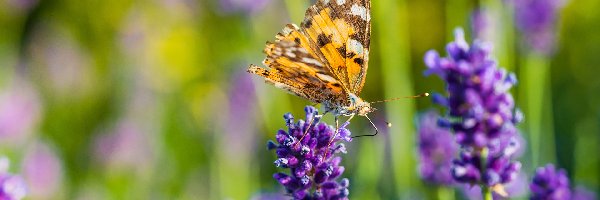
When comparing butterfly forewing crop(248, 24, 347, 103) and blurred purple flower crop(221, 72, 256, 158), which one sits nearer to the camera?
butterfly forewing crop(248, 24, 347, 103)

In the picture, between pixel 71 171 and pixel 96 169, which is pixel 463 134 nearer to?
pixel 96 169

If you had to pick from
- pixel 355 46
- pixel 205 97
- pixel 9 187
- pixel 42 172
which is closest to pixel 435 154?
pixel 355 46

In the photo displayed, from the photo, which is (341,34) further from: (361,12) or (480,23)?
(480,23)

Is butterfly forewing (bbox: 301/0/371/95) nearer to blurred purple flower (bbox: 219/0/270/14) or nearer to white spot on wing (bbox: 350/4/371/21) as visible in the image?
white spot on wing (bbox: 350/4/371/21)

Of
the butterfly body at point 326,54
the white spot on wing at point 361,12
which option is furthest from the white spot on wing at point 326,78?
the white spot on wing at point 361,12

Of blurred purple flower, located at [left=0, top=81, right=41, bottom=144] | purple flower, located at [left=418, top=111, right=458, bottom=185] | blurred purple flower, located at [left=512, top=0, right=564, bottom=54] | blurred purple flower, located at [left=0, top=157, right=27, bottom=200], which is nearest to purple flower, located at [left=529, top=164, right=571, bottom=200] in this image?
purple flower, located at [left=418, top=111, right=458, bottom=185]

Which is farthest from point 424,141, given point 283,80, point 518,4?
point 518,4
